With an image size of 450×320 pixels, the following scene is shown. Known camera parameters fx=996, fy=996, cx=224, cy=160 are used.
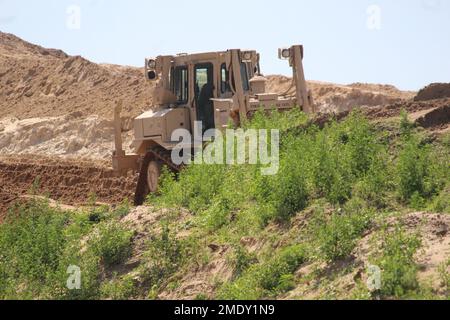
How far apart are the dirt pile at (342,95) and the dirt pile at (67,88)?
15.7 feet

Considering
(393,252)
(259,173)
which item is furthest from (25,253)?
(393,252)

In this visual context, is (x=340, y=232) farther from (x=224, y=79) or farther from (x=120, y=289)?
(x=224, y=79)

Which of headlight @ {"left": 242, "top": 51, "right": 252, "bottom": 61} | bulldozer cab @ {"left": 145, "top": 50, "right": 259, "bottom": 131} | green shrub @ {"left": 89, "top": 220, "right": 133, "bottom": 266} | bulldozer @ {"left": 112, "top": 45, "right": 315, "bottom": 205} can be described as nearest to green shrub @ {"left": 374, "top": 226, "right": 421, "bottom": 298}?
green shrub @ {"left": 89, "top": 220, "right": 133, "bottom": 266}

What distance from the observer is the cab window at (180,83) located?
19.2 metres

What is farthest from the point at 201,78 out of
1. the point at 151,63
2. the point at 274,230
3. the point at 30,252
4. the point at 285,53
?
the point at 274,230

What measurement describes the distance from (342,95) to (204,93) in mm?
14865

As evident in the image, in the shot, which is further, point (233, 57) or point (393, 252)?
point (233, 57)

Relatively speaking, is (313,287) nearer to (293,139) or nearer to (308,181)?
(308,181)

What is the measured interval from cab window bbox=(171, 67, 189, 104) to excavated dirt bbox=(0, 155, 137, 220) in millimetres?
3969

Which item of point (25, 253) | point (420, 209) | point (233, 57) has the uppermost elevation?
point (233, 57)

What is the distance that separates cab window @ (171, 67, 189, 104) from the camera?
19.2 m

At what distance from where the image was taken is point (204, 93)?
1892cm
